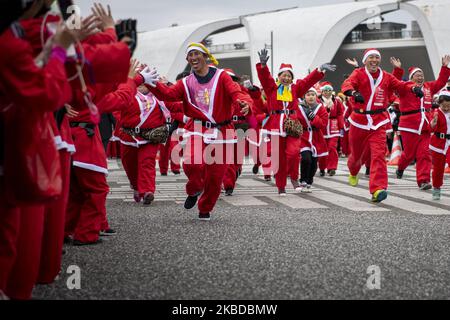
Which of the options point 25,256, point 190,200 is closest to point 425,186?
point 190,200

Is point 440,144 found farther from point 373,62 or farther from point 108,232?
point 108,232

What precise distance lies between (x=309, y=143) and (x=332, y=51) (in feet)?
156

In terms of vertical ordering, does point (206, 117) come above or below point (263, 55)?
below

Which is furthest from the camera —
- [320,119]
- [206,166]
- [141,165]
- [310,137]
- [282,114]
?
[320,119]

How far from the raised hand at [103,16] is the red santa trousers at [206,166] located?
3.96m

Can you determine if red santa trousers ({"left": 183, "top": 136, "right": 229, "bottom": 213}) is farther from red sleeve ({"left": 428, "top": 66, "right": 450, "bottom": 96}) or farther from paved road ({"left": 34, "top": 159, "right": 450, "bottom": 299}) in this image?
red sleeve ({"left": 428, "top": 66, "right": 450, "bottom": 96})

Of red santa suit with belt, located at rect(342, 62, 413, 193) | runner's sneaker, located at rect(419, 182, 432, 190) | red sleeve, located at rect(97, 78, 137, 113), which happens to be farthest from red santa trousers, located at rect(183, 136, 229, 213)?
runner's sneaker, located at rect(419, 182, 432, 190)

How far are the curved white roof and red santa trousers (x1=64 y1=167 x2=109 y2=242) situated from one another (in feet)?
162

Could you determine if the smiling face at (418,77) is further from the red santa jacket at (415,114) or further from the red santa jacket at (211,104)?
the red santa jacket at (211,104)

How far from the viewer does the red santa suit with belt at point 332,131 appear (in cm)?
1764

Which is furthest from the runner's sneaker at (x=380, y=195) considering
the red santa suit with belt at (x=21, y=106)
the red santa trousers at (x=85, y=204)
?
the red santa suit with belt at (x=21, y=106)

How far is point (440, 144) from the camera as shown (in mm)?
11391

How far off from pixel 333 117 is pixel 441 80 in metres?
4.85

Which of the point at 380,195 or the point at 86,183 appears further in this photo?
the point at 380,195
